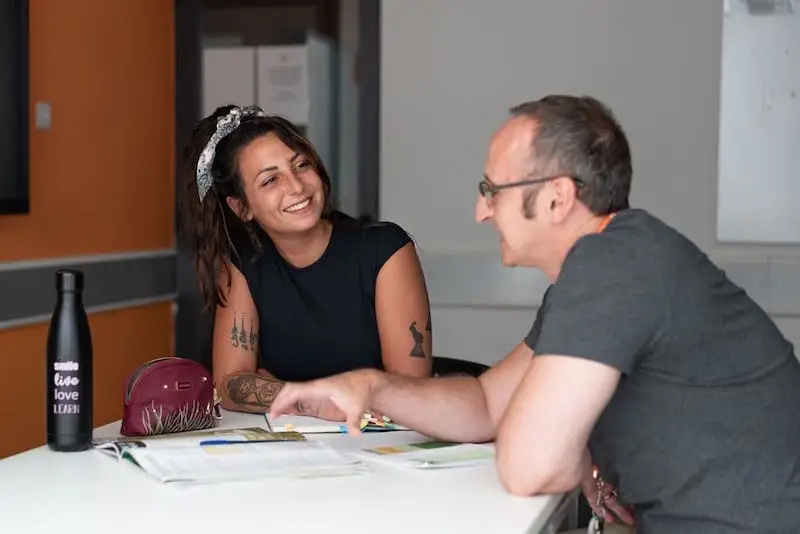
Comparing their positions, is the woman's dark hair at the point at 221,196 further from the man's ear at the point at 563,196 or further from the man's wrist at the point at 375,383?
the man's ear at the point at 563,196

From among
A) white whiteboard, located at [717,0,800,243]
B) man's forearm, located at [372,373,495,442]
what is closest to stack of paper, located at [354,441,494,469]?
man's forearm, located at [372,373,495,442]

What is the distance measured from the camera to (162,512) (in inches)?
61.7

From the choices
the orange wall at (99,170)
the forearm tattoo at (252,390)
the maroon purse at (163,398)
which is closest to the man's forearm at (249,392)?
the forearm tattoo at (252,390)

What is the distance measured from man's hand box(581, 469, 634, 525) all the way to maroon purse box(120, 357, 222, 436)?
2.55 ft

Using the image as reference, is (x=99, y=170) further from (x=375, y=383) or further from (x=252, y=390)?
(x=375, y=383)

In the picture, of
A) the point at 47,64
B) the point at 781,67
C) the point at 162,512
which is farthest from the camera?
the point at 781,67

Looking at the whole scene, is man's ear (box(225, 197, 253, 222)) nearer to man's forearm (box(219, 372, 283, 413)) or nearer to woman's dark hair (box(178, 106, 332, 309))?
woman's dark hair (box(178, 106, 332, 309))

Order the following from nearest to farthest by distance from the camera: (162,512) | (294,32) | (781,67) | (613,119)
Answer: (162,512), (613,119), (781,67), (294,32)

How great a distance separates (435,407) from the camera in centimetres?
205

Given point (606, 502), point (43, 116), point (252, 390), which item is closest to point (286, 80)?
point (43, 116)

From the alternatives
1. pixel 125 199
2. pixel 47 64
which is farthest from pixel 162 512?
pixel 125 199

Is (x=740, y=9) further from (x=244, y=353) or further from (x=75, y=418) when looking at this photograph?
(x=75, y=418)

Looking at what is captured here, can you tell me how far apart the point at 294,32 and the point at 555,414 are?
3254 mm

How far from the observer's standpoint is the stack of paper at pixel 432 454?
6.09ft
